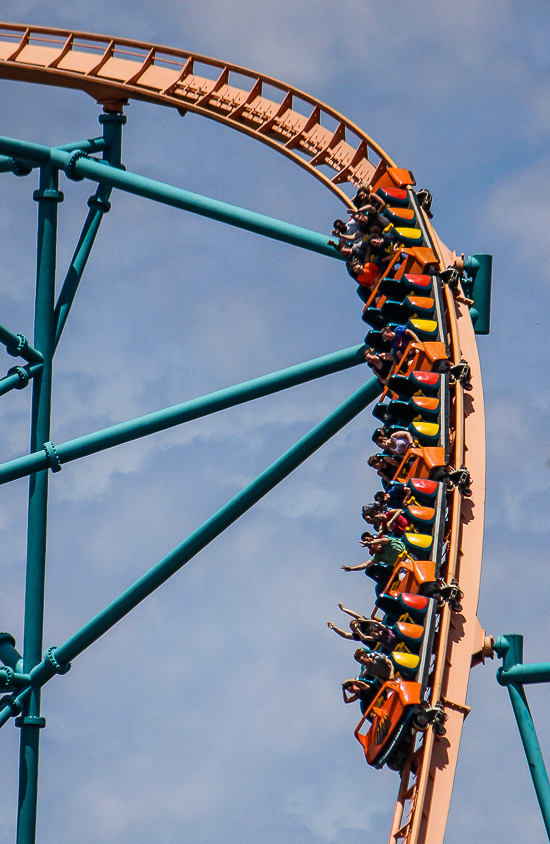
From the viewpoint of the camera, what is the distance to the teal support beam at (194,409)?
10977 mm

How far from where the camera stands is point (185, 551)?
10828mm

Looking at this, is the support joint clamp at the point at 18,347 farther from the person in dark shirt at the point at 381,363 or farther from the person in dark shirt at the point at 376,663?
the person in dark shirt at the point at 376,663

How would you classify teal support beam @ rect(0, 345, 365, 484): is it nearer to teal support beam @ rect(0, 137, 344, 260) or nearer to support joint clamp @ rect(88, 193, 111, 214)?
teal support beam @ rect(0, 137, 344, 260)

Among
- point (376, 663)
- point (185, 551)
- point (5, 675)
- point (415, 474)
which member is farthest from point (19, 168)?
point (376, 663)

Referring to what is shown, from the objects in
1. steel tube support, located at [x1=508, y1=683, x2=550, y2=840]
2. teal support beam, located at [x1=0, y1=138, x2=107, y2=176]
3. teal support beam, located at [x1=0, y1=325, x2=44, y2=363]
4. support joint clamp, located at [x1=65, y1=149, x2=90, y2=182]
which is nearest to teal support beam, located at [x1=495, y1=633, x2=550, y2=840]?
steel tube support, located at [x1=508, y1=683, x2=550, y2=840]

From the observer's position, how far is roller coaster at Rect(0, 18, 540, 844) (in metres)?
9.34

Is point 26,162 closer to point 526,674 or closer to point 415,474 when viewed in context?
point 415,474

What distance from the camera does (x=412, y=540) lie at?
9703 millimetres

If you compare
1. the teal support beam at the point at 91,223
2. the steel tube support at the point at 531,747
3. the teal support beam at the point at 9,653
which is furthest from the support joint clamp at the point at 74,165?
the steel tube support at the point at 531,747

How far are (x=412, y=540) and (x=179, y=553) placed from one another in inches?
64.6

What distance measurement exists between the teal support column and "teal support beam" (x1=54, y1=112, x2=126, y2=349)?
0.60 ft

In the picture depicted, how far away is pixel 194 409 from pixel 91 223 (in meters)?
1.88

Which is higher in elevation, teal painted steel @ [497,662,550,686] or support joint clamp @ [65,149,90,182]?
support joint clamp @ [65,149,90,182]

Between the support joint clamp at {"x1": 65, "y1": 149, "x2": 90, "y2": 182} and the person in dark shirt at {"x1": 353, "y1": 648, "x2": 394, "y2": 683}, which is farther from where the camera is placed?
the support joint clamp at {"x1": 65, "y1": 149, "x2": 90, "y2": 182}
